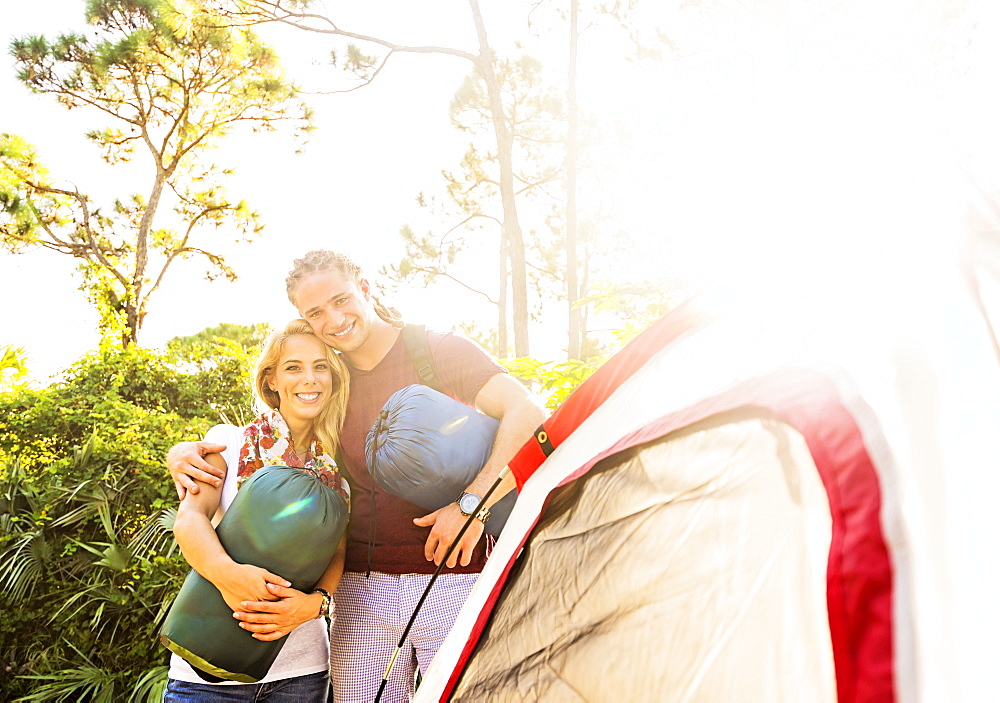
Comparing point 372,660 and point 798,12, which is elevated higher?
point 798,12

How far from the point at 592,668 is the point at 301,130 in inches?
564

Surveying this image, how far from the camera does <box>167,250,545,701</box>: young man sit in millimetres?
1786

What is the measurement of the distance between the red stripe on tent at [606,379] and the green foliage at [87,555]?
2912 millimetres

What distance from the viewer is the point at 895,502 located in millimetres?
721

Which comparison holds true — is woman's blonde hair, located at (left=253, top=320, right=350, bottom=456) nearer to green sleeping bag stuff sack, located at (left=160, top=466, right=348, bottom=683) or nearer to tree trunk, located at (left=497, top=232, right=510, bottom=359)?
green sleeping bag stuff sack, located at (left=160, top=466, right=348, bottom=683)

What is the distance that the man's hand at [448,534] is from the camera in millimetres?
1743

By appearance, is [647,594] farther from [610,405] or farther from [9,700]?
[9,700]

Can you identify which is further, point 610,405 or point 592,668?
point 610,405

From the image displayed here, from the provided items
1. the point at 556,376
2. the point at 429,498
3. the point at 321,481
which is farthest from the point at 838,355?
the point at 556,376

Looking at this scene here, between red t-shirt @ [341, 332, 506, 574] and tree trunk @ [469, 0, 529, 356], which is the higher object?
tree trunk @ [469, 0, 529, 356]

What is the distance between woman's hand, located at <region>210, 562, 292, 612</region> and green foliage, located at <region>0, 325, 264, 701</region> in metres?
2.25

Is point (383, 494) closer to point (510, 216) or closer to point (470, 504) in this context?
point (470, 504)

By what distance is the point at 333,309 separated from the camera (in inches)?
74.6

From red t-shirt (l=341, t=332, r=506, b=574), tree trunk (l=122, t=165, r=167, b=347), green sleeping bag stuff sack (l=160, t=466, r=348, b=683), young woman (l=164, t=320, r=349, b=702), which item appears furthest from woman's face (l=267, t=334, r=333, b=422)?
A: tree trunk (l=122, t=165, r=167, b=347)
